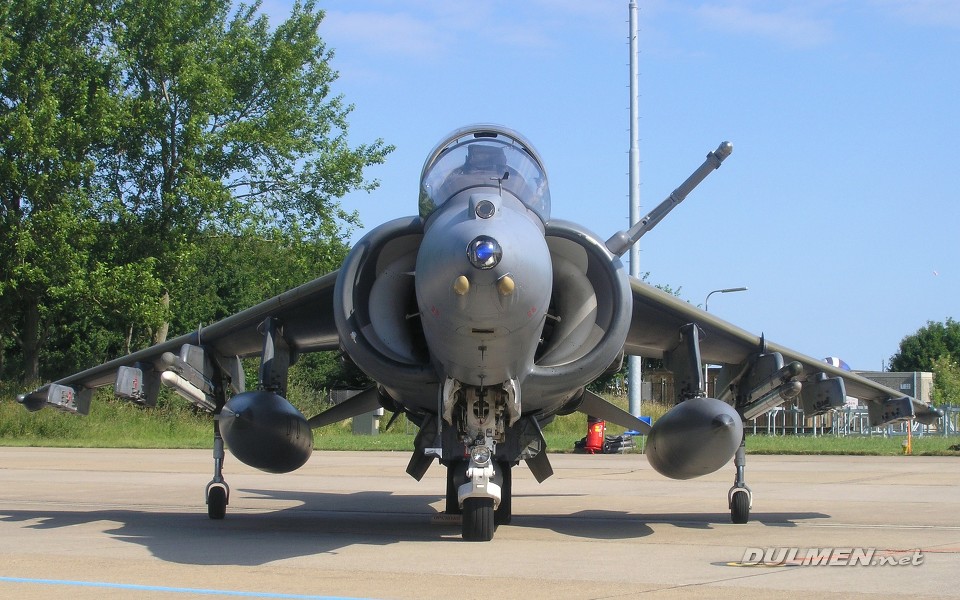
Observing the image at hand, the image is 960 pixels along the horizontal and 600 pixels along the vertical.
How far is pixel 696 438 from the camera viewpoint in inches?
358

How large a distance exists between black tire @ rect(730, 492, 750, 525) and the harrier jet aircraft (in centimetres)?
1

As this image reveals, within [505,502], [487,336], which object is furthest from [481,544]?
[487,336]

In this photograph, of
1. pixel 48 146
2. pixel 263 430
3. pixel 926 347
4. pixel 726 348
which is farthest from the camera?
pixel 926 347

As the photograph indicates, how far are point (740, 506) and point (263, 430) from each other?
493 centimetres

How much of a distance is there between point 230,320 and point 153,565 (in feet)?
14.2

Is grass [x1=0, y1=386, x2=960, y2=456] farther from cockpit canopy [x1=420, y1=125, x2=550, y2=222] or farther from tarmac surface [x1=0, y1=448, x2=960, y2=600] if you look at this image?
cockpit canopy [x1=420, y1=125, x2=550, y2=222]

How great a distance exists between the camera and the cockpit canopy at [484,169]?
8703 millimetres

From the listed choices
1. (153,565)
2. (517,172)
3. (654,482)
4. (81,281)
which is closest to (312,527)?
(153,565)

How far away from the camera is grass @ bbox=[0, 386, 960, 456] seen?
29906 mm

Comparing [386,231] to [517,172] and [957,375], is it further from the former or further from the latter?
[957,375]

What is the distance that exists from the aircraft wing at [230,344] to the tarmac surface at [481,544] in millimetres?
1386

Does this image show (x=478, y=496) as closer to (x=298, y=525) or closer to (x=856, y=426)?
(x=298, y=525)

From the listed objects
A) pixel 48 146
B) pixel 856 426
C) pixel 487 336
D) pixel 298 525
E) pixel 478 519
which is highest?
pixel 48 146

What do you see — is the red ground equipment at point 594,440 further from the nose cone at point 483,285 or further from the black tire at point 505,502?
the nose cone at point 483,285
